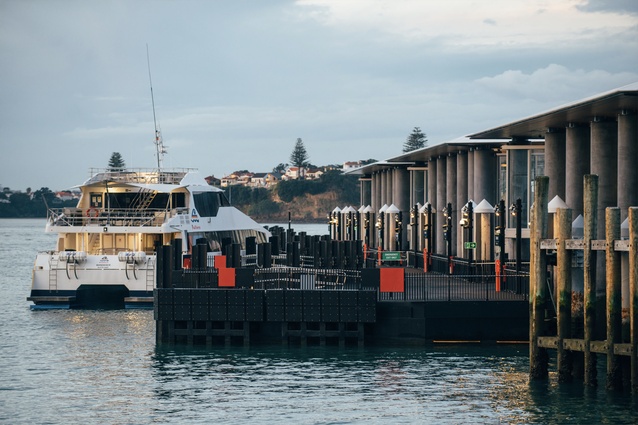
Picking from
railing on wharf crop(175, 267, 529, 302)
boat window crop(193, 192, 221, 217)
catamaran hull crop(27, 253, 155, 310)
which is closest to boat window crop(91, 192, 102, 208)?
boat window crop(193, 192, 221, 217)

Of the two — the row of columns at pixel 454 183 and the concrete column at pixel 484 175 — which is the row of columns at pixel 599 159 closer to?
the concrete column at pixel 484 175

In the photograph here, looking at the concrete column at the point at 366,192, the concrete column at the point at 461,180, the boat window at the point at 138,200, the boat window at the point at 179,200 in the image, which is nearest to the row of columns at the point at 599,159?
the concrete column at the point at 461,180

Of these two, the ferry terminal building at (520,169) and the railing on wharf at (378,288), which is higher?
the ferry terminal building at (520,169)

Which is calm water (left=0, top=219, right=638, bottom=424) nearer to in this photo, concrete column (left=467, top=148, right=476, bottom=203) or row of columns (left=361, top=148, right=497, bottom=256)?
row of columns (left=361, top=148, right=497, bottom=256)

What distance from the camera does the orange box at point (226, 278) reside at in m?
41.5

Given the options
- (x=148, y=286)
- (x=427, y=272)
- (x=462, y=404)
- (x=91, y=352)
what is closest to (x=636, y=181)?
(x=462, y=404)

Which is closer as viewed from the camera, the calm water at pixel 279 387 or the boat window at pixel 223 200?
the calm water at pixel 279 387

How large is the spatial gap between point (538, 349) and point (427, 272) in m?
26.2

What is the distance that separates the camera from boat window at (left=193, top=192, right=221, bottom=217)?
6419 centimetres

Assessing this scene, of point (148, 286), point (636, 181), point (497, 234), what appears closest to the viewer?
point (636, 181)

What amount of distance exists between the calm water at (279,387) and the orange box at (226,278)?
2328 millimetres

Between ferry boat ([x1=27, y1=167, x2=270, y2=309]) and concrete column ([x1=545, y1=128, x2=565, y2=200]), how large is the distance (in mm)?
14944

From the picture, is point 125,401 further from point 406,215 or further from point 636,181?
point 406,215

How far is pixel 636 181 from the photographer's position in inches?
1417
